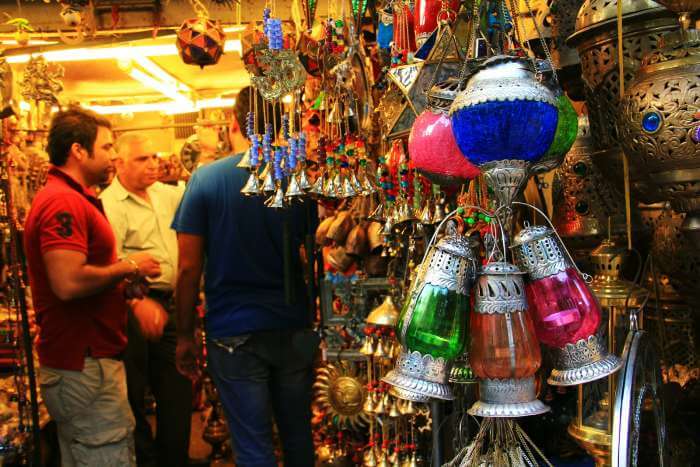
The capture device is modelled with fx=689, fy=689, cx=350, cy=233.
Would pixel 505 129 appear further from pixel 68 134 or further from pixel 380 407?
pixel 68 134

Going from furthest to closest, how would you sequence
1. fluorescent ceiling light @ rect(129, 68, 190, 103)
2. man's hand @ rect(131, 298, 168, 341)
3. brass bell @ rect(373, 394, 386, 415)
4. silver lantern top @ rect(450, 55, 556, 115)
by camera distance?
fluorescent ceiling light @ rect(129, 68, 190, 103), man's hand @ rect(131, 298, 168, 341), brass bell @ rect(373, 394, 386, 415), silver lantern top @ rect(450, 55, 556, 115)

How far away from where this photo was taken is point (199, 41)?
2.52 m

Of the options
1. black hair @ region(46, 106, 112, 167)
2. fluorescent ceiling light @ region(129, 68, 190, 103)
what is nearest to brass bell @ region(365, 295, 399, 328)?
black hair @ region(46, 106, 112, 167)

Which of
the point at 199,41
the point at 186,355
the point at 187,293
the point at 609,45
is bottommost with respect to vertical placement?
the point at 186,355

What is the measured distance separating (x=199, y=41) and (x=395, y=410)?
1.48 metres

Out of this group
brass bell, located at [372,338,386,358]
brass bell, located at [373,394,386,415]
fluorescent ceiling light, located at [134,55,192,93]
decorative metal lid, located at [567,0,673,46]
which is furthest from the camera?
fluorescent ceiling light, located at [134,55,192,93]

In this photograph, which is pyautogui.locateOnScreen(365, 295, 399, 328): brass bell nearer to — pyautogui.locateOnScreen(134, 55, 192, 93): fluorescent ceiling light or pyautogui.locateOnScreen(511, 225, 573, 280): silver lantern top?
pyautogui.locateOnScreen(511, 225, 573, 280): silver lantern top

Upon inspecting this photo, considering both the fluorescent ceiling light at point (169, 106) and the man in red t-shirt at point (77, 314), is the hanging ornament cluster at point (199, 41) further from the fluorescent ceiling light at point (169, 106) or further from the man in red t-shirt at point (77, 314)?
the fluorescent ceiling light at point (169, 106)

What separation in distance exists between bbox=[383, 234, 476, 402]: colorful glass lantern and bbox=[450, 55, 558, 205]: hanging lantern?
0.11 meters

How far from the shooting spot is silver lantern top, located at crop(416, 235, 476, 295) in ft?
2.89

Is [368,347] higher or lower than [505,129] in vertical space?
lower

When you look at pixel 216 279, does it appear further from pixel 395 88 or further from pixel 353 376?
pixel 395 88

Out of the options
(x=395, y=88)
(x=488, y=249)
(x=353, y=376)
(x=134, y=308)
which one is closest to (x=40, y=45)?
(x=134, y=308)

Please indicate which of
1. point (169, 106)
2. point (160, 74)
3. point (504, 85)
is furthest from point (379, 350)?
point (169, 106)
